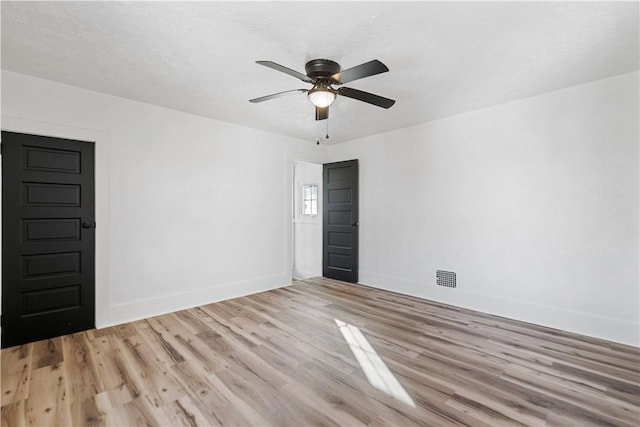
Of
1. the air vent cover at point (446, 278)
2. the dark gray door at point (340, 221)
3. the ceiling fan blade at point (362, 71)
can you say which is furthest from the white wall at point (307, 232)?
the ceiling fan blade at point (362, 71)

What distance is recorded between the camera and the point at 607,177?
9.92 feet

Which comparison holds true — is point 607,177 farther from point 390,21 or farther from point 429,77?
point 390,21

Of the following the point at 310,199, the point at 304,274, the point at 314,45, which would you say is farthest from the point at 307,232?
the point at 314,45

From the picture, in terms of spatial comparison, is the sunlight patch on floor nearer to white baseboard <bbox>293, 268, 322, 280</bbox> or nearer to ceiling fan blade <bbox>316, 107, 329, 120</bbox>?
ceiling fan blade <bbox>316, 107, 329, 120</bbox>

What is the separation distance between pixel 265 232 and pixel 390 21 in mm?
3591

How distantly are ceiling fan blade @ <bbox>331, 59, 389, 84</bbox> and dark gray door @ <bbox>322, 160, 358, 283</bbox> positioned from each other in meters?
3.00

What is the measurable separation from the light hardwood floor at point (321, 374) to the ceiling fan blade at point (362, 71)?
7.72ft

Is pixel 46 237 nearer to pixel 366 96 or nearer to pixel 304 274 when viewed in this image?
pixel 366 96

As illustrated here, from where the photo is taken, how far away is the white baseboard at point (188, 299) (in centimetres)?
345

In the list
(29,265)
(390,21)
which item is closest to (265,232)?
(29,265)

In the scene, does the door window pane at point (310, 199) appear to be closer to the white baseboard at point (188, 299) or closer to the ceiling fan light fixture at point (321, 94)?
the white baseboard at point (188, 299)

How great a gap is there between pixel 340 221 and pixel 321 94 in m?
3.29

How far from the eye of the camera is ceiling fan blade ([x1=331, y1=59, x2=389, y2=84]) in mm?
2066

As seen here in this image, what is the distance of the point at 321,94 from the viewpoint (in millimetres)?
2574
